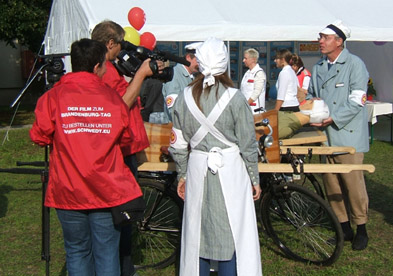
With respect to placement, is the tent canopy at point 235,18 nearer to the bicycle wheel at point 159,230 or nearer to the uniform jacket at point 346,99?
the uniform jacket at point 346,99

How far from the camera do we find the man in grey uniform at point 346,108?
15.0 feet

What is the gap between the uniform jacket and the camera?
4.56 m

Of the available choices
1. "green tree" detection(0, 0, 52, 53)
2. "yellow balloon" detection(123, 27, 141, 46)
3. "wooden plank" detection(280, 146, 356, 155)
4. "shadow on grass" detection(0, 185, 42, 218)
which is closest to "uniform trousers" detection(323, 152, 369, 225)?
"wooden plank" detection(280, 146, 356, 155)

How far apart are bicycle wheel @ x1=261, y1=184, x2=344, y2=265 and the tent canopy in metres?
3.26

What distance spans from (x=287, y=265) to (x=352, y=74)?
169 centimetres

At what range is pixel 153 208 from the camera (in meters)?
4.33

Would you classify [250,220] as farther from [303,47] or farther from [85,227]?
[303,47]

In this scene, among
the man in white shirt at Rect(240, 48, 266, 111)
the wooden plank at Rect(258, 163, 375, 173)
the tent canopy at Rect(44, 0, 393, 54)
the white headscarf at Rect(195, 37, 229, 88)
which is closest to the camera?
the white headscarf at Rect(195, 37, 229, 88)

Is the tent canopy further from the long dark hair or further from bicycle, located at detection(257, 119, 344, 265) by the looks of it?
the long dark hair

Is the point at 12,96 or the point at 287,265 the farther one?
the point at 12,96

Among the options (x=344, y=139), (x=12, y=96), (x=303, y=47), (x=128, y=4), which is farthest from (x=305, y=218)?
(x=12, y=96)

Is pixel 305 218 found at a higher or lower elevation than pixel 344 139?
lower

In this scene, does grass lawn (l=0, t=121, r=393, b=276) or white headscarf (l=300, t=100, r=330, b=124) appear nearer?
grass lawn (l=0, t=121, r=393, b=276)

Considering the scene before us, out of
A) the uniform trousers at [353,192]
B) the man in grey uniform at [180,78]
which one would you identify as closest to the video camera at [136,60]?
the uniform trousers at [353,192]
